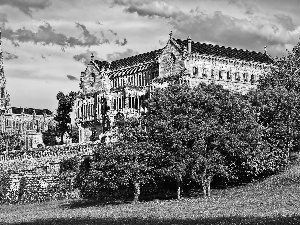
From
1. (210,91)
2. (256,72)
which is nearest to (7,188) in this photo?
(210,91)

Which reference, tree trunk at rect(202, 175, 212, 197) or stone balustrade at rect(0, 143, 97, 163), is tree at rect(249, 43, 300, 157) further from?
stone balustrade at rect(0, 143, 97, 163)

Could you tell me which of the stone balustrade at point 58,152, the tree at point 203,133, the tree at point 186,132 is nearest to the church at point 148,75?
the stone balustrade at point 58,152

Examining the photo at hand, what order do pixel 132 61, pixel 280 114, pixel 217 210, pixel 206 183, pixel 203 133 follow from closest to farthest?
1. pixel 217 210
2. pixel 203 133
3. pixel 206 183
4. pixel 280 114
5. pixel 132 61

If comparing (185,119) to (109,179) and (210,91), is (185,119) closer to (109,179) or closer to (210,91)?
(210,91)

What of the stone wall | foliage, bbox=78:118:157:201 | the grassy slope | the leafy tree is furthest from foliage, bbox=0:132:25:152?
the leafy tree

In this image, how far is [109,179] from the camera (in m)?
57.4

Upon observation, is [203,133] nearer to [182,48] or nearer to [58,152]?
[58,152]

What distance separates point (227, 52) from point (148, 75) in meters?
17.0

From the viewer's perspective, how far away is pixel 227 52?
11244 cm

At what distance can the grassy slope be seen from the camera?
107ft

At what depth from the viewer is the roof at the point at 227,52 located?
345 ft

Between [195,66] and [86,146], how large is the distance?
113ft

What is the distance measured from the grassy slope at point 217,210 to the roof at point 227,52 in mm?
45860

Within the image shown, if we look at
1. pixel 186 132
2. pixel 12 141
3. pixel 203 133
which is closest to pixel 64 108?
pixel 12 141
